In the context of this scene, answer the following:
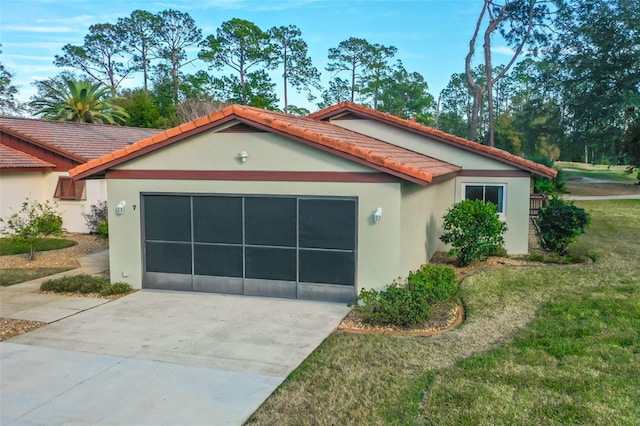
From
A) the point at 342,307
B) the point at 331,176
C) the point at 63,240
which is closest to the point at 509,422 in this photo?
the point at 342,307

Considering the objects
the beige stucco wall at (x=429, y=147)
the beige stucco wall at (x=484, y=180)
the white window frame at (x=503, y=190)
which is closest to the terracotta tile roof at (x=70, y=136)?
the beige stucco wall at (x=429, y=147)

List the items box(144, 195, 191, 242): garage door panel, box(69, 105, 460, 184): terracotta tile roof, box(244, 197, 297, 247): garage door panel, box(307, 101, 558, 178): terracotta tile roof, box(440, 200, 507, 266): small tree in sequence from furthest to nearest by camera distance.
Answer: box(307, 101, 558, 178): terracotta tile roof, box(440, 200, 507, 266): small tree, box(144, 195, 191, 242): garage door panel, box(244, 197, 297, 247): garage door panel, box(69, 105, 460, 184): terracotta tile roof

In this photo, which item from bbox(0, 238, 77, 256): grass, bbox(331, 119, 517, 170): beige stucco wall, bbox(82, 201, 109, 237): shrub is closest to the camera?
bbox(331, 119, 517, 170): beige stucco wall

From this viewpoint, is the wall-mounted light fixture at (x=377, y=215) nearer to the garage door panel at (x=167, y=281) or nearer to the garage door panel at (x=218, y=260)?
the garage door panel at (x=218, y=260)

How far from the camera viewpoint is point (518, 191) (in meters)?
14.9

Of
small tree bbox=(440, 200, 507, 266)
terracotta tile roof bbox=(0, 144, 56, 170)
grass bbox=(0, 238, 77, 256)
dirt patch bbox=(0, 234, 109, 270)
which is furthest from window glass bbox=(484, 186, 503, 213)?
terracotta tile roof bbox=(0, 144, 56, 170)

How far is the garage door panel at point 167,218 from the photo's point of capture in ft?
37.7

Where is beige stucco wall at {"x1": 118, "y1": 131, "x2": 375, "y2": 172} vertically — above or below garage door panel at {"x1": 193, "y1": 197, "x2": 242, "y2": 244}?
above

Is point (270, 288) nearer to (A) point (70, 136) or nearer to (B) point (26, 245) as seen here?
(B) point (26, 245)

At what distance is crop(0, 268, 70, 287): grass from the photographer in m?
12.8

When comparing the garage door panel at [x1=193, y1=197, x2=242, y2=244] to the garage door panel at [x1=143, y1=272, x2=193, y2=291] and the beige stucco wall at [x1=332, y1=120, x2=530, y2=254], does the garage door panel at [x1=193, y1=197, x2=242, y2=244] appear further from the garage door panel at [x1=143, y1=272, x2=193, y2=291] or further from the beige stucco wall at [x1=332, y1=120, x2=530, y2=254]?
the beige stucco wall at [x1=332, y1=120, x2=530, y2=254]

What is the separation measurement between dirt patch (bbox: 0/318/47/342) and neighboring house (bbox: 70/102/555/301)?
2643mm

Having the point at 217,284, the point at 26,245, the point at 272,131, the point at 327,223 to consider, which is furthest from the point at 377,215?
the point at 26,245

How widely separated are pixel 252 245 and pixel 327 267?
168 cm
